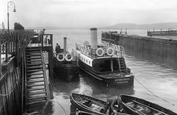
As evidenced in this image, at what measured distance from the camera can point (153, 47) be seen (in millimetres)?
53250

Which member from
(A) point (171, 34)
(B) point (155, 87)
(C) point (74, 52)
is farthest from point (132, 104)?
(A) point (171, 34)

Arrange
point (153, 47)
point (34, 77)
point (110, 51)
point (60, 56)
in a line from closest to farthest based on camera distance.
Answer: point (34, 77), point (110, 51), point (60, 56), point (153, 47)

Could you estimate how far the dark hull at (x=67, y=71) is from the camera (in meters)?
27.0

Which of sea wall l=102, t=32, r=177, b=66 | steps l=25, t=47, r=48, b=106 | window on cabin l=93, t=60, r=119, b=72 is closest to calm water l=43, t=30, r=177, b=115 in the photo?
steps l=25, t=47, r=48, b=106

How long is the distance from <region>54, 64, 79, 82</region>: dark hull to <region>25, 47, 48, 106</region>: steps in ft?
19.8

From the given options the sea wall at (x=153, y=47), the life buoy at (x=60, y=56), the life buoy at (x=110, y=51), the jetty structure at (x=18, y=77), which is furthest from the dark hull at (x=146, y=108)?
the sea wall at (x=153, y=47)

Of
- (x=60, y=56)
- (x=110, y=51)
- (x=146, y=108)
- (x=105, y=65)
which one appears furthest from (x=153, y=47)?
(x=146, y=108)

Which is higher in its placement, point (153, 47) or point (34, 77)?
point (153, 47)

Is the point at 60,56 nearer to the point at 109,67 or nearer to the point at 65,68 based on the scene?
the point at 65,68

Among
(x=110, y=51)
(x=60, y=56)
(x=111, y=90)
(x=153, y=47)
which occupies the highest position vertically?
(x=110, y=51)

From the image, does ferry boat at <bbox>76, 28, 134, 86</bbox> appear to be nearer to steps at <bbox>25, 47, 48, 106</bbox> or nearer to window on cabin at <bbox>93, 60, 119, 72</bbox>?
window on cabin at <bbox>93, 60, 119, 72</bbox>

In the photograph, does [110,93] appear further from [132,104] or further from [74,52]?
[74,52]

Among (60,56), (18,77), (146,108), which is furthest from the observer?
(60,56)

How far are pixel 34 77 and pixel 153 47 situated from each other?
39.8 m
